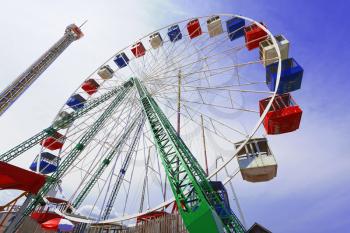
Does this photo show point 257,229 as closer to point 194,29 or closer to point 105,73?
point 194,29

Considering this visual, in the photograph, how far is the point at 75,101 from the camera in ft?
62.5

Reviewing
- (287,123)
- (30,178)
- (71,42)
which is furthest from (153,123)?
(71,42)

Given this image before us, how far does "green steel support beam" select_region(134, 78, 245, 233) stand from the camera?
5.85 meters

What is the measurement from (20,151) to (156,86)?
9786 millimetres

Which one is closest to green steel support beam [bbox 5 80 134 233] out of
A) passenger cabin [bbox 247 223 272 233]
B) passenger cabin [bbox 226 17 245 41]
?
passenger cabin [bbox 226 17 245 41]

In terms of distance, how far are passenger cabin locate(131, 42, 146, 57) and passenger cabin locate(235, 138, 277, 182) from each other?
484 inches

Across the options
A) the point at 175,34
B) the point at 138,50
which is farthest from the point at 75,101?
the point at 175,34

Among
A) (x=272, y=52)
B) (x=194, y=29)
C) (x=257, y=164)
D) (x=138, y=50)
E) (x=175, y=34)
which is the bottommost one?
(x=257, y=164)

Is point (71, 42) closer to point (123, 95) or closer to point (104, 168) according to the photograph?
point (123, 95)

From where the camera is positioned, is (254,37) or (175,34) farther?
(175,34)

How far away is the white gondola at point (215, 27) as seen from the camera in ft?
53.8

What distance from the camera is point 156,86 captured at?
1572 cm

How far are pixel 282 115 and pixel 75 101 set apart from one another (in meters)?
16.2

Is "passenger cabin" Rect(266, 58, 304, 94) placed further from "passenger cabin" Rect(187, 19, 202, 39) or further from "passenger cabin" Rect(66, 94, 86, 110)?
"passenger cabin" Rect(66, 94, 86, 110)
